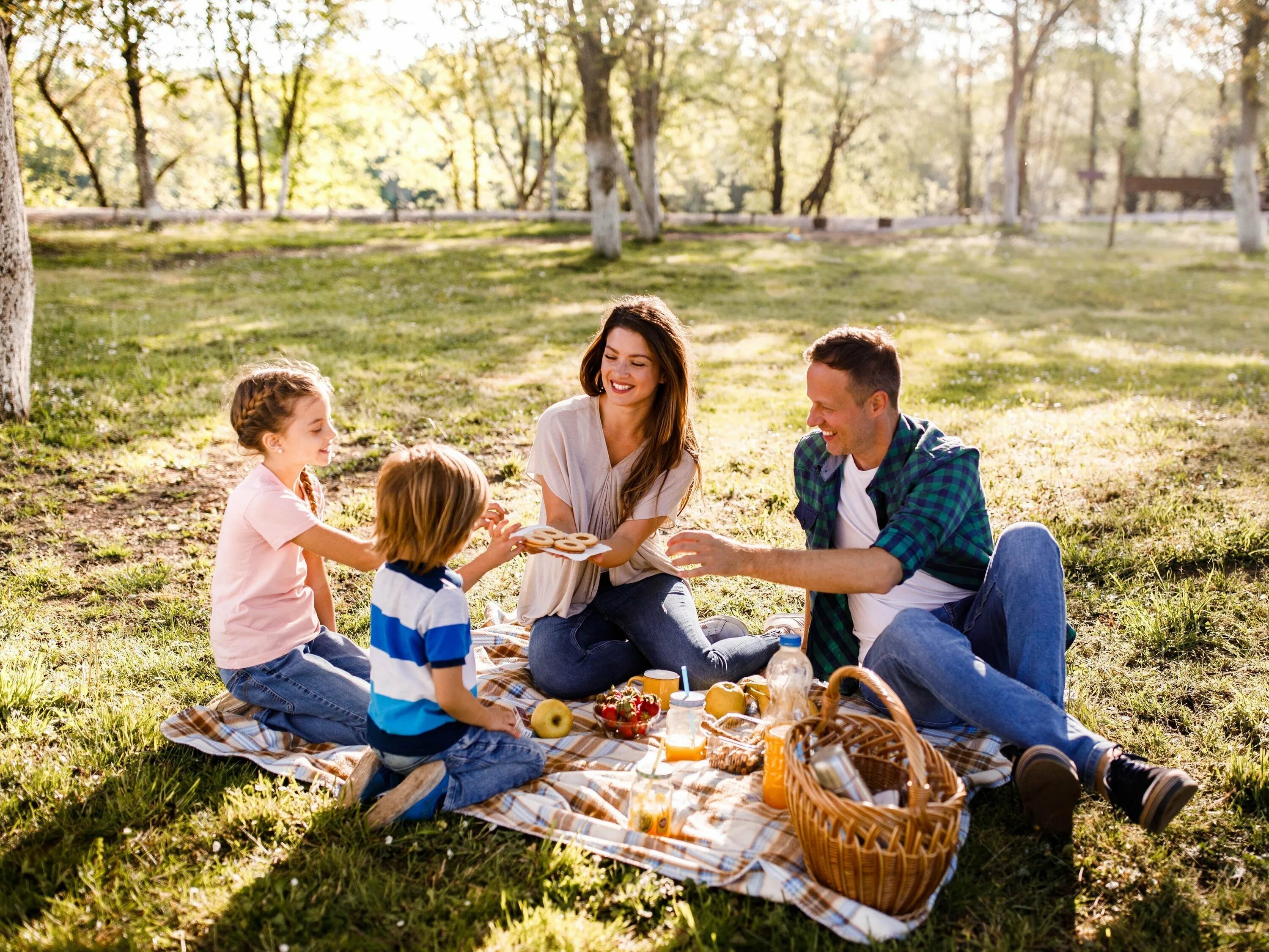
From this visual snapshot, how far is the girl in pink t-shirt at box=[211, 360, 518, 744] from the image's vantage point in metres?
3.62

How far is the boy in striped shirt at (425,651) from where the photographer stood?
3055 millimetres

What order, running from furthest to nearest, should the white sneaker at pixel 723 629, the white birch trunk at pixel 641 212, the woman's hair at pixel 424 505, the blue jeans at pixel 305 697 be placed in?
the white birch trunk at pixel 641 212
the white sneaker at pixel 723 629
the blue jeans at pixel 305 697
the woman's hair at pixel 424 505

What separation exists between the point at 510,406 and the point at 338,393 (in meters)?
1.72

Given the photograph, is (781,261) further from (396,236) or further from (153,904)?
(153,904)

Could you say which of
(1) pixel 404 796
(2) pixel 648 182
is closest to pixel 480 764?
(1) pixel 404 796

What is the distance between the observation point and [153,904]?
2.79 meters

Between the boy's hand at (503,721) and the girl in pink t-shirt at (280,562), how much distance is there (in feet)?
1.74

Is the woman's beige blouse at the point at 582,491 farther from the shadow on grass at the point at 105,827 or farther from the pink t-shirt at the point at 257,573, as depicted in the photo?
the shadow on grass at the point at 105,827

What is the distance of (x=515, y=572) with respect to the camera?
18.8 feet

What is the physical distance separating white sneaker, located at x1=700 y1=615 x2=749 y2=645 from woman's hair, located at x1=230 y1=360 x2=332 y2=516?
6.89 feet

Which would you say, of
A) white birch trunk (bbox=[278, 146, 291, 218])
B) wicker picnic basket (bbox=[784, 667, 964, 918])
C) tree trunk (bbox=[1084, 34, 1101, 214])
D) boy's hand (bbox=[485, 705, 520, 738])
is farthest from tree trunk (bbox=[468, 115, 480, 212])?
wicker picnic basket (bbox=[784, 667, 964, 918])

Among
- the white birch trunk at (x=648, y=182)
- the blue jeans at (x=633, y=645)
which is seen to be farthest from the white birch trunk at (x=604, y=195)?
the blue jeans at (x=633, y=645)

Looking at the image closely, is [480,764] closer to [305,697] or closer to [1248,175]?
[305,697]

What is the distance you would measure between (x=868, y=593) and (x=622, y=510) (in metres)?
1.22
